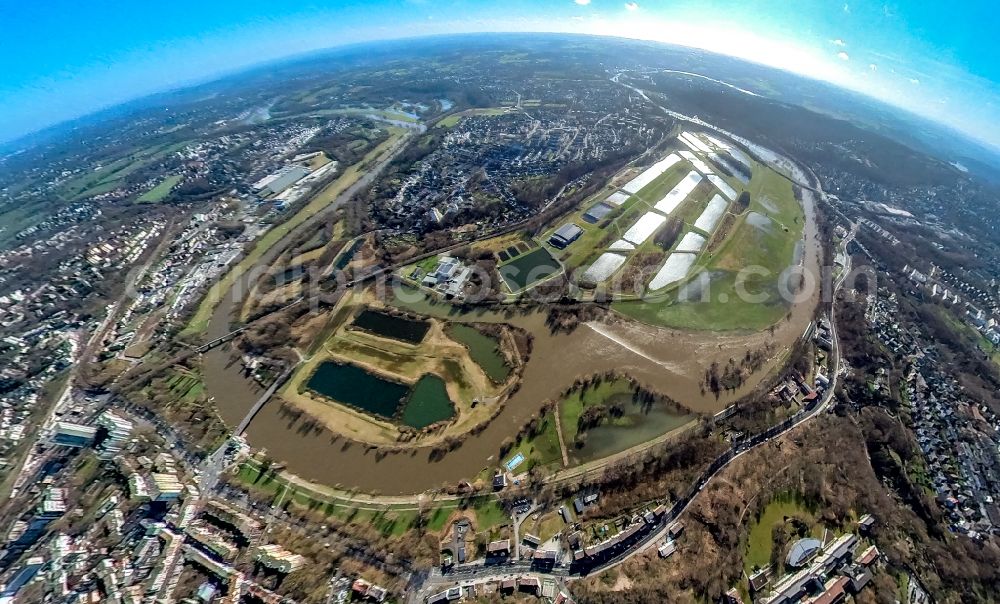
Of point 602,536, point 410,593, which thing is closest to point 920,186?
point 602,536

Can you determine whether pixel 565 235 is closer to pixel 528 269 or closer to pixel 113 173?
pixel 528 269

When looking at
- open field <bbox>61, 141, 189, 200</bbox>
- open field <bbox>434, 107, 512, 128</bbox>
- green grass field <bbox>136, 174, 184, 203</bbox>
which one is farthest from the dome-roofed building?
open field <bbox>61, 141, 189, 200</bbox>

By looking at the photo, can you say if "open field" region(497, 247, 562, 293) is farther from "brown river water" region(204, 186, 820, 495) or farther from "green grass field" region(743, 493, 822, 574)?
"green grass field" region(743, 493, 822, 574)

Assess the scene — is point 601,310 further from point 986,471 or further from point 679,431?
point 986,471

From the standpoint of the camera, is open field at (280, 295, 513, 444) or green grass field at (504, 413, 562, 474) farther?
open field at (280, 295, 513, 444)

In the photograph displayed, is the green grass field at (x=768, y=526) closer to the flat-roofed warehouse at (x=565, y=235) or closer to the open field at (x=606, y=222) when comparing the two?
the open field at (x=606, y=222)

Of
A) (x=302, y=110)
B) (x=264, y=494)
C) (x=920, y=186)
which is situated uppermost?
(x=302, y=110)
